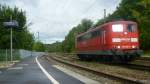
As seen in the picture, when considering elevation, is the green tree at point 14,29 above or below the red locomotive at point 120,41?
above

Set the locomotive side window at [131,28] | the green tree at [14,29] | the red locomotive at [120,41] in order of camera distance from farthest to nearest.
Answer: the green tree at [14,29] < the locomotive side window at [131,28] < the red locomotive at [120,41]

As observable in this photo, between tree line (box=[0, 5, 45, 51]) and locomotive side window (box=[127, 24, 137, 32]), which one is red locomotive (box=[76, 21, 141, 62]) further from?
tree line (box=[0, 5, 45, 51])

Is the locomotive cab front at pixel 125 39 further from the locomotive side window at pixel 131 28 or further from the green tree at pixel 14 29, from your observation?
the green tree at pixel 14 29

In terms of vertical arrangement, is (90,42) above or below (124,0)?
below

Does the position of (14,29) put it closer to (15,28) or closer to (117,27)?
(15,28)

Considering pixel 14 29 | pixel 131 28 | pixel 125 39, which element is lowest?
pixel 125 39

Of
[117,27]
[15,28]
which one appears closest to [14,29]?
[15,28]

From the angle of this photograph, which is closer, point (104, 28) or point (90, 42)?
point (104, 28)

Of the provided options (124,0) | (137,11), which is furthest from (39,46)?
(137,11)

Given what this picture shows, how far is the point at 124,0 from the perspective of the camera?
93.1 m

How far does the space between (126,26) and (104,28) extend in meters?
2.00

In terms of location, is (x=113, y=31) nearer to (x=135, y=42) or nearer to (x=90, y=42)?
(x=135, y=42)

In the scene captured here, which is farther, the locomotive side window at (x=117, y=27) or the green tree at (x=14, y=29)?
the green tree at (x=14, y=29)

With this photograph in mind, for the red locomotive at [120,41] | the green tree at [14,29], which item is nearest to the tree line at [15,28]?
the green tree at [14,29]
